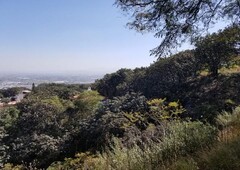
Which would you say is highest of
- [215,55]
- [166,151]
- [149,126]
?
[215,55]

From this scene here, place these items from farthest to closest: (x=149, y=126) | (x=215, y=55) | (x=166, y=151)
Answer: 1. (x=215, y=55)
2. (x=149, y=126)
3. (x=166, y=151)

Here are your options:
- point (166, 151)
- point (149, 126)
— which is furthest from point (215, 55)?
point (166, 151)

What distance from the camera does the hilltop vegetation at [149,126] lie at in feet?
14.4

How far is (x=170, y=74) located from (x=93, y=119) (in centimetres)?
1212

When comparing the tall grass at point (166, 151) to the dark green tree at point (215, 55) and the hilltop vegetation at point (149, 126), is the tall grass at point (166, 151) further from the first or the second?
the dark green tree at point (215, 55)

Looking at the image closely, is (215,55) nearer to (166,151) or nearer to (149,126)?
(149,126)

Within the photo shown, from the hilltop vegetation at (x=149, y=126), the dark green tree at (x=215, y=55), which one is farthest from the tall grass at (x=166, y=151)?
the dark green tree at (x=215, y=55)

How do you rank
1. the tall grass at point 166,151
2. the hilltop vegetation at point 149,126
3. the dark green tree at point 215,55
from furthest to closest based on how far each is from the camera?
the dark green tree at point 215,55 < the hilltop vegetation at point 149,126 < the tall grass at point 166,151

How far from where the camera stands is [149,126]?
12.2 m

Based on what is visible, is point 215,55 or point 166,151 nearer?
point 166,151

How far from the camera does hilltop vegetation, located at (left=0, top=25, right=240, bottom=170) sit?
14.4 feet

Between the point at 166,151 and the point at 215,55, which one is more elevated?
the point at 215,55

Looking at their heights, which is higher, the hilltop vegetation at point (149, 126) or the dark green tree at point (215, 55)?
the dark green tree at point (215, 55)

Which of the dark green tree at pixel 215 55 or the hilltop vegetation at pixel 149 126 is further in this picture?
the dark green tree at pixel 215 55
